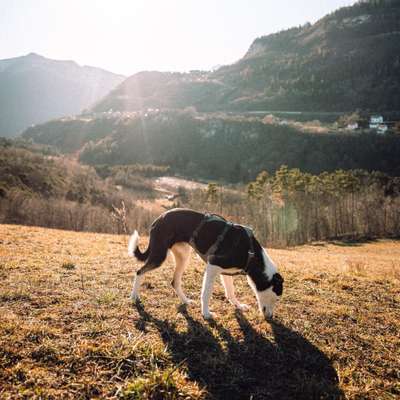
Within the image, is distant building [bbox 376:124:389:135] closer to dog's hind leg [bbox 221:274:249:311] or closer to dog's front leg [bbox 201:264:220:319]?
dog's hind leg [bbox 221:274:249:311]

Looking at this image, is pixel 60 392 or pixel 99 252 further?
pixel 99 252

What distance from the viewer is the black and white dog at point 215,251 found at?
5469mm

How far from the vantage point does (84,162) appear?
146m

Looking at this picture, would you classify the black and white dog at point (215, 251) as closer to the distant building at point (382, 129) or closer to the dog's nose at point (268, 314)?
the dog's nose at point (268, 314)

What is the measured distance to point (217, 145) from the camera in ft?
455

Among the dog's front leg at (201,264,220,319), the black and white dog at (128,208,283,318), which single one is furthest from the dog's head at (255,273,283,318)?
the dog's front leg at (201,264,220,319)

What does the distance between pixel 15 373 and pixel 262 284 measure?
3.66 metres

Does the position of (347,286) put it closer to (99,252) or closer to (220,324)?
(220,324)

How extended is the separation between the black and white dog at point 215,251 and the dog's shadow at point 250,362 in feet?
2.03

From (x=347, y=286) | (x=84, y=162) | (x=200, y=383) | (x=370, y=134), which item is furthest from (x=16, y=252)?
(x=84, y=162)

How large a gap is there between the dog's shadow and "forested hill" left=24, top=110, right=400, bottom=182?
4086 inches

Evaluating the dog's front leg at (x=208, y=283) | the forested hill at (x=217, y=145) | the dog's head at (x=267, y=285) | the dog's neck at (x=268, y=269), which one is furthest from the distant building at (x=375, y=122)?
the dog's front leg at (x=208, y=283)

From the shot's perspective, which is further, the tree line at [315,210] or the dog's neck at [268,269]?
the tree line at [315,210]

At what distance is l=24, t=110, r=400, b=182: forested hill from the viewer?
109 m
